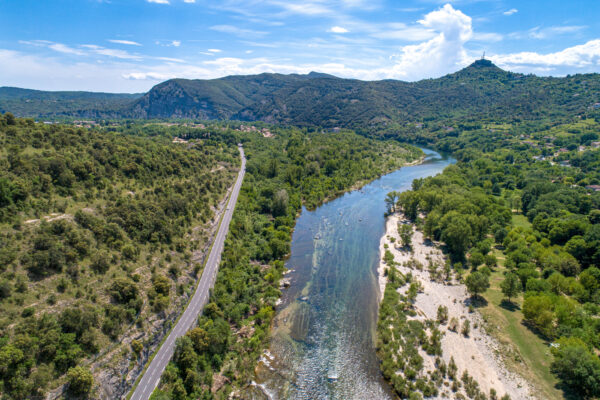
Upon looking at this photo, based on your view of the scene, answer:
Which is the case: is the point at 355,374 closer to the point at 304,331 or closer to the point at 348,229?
the point at 304,331

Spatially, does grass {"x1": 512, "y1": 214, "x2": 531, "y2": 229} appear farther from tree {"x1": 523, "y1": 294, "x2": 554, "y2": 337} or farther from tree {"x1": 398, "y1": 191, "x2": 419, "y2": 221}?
tree {"x1": 523, "y1": 294, "x2": 554, "y2": 337}

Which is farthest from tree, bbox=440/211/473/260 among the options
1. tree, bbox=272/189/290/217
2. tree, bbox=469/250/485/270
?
tree, bbox=272/189/290/217

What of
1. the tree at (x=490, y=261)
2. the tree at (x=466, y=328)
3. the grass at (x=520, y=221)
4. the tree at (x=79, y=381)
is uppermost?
the grass at (x=520, y=221)

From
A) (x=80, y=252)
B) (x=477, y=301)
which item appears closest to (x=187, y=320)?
(x=80, y=252)

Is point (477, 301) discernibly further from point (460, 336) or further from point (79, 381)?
point (79, 381)

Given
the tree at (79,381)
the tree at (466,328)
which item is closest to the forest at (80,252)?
the tree at (79,381)

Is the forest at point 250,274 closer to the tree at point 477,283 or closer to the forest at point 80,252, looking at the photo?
the forest at point 80,252
